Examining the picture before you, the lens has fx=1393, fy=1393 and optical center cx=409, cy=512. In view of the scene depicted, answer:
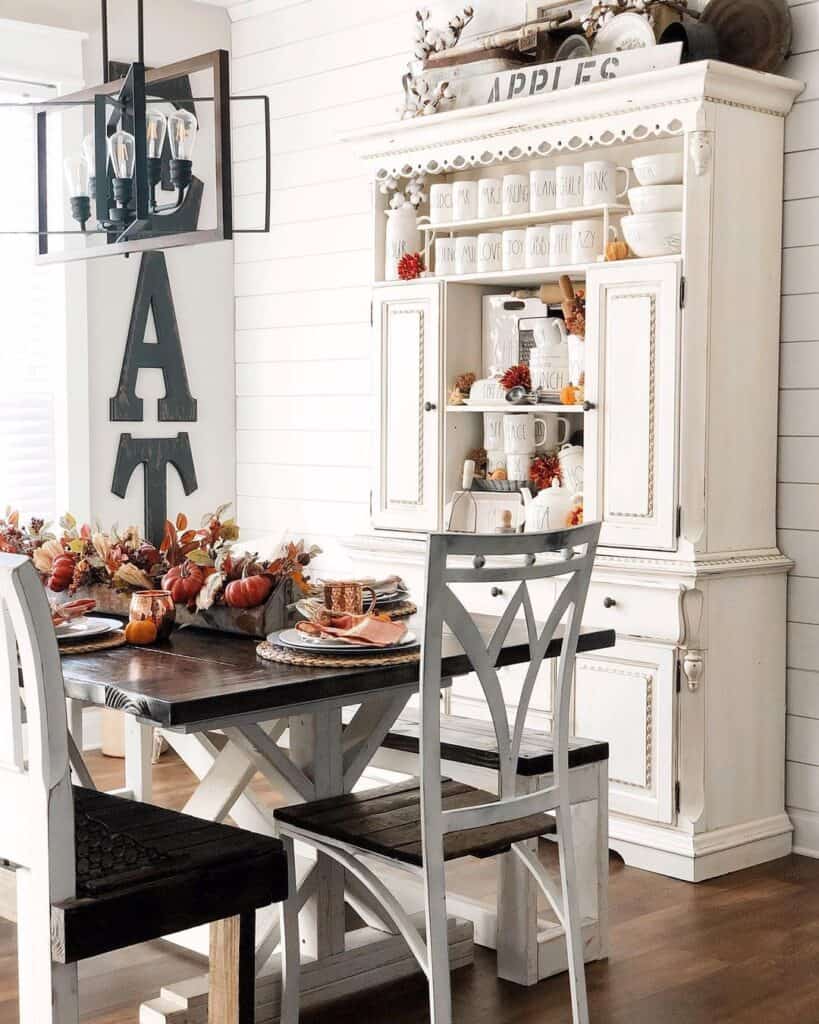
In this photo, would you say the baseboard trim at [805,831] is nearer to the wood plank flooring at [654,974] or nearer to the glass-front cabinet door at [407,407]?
the wood plank flooring at [654,974]

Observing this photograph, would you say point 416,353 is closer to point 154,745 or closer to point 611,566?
point 611,566

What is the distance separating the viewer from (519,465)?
13.9 feet

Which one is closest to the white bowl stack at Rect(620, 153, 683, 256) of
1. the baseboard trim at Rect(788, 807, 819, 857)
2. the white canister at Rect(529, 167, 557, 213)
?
the white canister at Rect(529, 167, 557, 213)

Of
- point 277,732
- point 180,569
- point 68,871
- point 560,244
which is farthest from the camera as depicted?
point 560,244

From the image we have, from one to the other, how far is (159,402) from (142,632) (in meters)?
2.64

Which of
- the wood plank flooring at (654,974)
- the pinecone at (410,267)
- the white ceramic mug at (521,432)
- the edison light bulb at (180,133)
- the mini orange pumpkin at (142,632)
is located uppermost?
the edison light bulb at (180,133)

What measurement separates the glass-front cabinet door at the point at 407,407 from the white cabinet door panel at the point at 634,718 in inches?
30.4

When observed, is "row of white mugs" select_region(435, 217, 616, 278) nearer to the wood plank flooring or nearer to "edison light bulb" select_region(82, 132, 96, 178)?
"edison light bulb" select_region(82, 132, 96, 178)

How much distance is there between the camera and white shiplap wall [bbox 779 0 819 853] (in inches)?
150

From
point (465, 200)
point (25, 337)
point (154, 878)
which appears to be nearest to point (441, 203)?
point (465, 200)

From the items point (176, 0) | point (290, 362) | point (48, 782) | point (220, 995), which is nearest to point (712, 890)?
point (220, 995)

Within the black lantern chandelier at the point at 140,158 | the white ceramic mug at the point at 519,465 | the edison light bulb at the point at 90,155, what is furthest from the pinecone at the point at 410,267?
the edison light bulb at the point at 90,155

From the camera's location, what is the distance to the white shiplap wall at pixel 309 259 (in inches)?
198

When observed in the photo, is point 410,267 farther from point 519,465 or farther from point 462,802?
point 462,802
